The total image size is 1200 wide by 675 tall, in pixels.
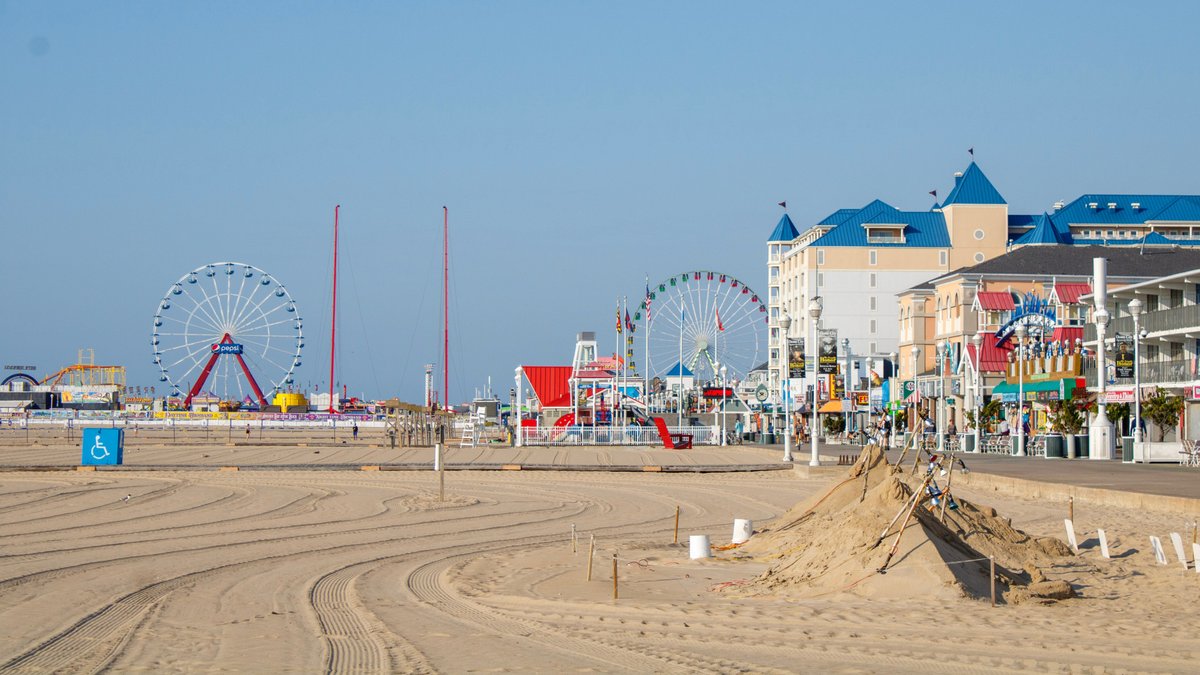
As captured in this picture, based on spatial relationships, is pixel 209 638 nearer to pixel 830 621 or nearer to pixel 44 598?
pixel 44 598

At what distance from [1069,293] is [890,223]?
47144mm

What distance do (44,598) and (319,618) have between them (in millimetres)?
3502

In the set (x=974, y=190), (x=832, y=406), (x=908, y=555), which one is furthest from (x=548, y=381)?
(x=908, y=555)

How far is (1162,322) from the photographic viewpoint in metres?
50.4

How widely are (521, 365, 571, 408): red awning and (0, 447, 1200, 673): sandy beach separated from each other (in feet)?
168

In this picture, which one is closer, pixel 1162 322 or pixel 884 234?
pixel 1162 322

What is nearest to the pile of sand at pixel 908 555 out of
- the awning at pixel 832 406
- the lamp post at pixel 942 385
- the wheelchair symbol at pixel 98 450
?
the wheelchair symbol at pixel 98 450

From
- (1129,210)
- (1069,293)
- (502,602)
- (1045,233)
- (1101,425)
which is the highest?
(1129,210)

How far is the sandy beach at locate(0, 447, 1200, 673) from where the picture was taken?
11.1m

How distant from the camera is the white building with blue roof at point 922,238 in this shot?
10619 centimetres

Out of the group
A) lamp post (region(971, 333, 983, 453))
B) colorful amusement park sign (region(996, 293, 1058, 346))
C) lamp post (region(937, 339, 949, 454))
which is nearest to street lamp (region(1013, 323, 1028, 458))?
colorful amusement park sign (region(996, 293, 1058, 346))

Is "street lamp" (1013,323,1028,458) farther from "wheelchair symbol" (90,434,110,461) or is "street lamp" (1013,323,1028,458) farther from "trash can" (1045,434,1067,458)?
"wheelchair symbol" (90,434,110,461)

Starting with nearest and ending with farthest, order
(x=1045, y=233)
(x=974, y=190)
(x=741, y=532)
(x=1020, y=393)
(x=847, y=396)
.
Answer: (x=741, y=532) → (x=1020, y=393) → (x=847, y=396) → (x=1045, y=233) → (x=974, y=190)

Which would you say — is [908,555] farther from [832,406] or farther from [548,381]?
[548,381]
